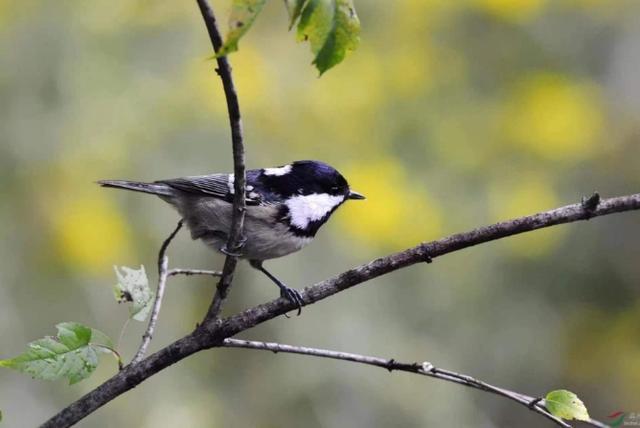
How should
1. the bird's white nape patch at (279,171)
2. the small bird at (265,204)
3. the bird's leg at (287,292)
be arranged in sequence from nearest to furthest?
the bird's leg at (287,292) → the small bird at (265,204) → the bird's white nape patch at (279,171)

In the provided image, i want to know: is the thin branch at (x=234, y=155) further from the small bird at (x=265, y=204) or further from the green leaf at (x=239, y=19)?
the small bird at (x=265, y=204)

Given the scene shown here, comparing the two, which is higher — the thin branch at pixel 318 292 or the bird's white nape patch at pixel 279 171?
the bird's white nape patch at pixel 279 171

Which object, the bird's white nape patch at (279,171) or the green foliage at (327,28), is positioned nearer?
the green foliage at (327,28)

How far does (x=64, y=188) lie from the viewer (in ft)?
16.3

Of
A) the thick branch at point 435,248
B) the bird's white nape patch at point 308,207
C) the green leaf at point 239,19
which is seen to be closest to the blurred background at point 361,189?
the bird's white nape patch at point 308,207

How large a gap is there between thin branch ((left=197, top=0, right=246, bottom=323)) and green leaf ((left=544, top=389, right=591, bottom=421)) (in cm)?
76

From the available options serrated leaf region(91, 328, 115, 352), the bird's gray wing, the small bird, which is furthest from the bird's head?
serrated leaf region(91, 328, 115, 352)

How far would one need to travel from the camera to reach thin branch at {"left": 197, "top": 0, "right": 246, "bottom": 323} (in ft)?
4.45

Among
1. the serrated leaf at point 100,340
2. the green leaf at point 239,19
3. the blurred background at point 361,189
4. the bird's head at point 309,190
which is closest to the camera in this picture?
the green leaf at point 239,19

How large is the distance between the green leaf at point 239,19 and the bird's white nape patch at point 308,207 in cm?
180

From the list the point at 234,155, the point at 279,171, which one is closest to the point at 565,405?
the point at 234,155

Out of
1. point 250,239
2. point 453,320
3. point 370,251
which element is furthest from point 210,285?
point 250,239

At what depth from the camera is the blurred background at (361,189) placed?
15.6 ft

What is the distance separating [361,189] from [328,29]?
4.21 meters
